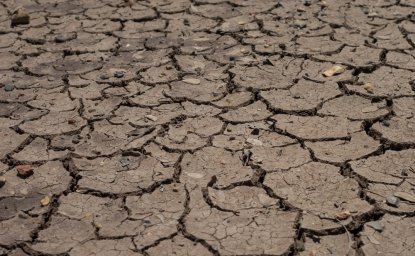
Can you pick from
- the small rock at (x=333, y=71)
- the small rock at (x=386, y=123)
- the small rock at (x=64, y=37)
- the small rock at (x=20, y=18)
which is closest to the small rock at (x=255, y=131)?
the small rock at (x=386, y=123)

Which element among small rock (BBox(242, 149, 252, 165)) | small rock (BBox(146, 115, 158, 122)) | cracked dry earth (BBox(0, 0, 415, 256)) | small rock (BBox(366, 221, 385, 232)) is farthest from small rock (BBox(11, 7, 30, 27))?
small rock (BBox(366, 221, 385, 232))

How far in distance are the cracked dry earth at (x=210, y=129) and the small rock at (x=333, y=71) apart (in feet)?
0.06

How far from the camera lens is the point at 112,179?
2.88 m

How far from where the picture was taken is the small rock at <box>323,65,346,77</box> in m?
3.69

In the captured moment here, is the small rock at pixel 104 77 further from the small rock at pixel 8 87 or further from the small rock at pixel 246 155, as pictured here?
the small rock at pixel 246 155

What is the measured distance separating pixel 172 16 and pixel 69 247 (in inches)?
96.9

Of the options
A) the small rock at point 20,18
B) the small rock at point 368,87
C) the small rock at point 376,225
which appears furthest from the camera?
the small rock at point 20,18

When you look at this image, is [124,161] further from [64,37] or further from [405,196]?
[64,37]

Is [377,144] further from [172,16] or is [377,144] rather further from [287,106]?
[172,16]

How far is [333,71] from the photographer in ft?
12.2

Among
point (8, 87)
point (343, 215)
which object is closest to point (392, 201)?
point (343, 215)

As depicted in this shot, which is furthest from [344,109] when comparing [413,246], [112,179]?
[112,179]

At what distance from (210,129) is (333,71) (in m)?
0.92

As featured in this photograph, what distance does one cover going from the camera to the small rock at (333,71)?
3686 millimetres
